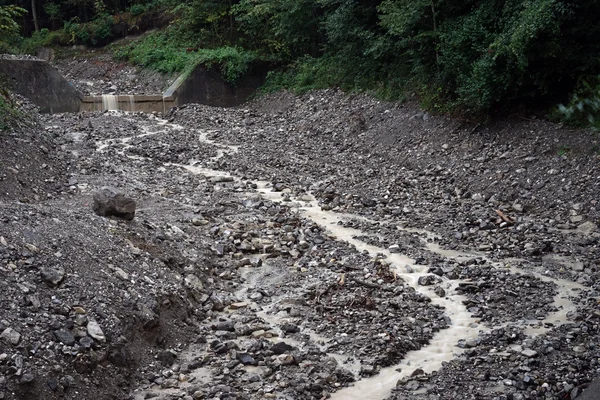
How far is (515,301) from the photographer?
8414 millimetres

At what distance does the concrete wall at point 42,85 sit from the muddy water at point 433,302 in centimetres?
1513

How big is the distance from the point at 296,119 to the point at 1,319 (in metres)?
16.3

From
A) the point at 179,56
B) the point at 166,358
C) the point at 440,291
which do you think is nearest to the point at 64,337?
the point at 166,358

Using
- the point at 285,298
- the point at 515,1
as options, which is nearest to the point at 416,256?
the point at 285,298

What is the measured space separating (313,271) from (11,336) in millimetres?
4746

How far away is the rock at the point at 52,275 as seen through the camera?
6.92 meters

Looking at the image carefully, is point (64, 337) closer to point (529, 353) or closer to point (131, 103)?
point (529, 353)

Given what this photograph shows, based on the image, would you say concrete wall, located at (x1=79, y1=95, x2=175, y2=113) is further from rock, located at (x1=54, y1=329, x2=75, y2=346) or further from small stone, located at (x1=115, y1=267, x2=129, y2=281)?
rock, located at (x1=54, y1=329, x2=75, y2=346)

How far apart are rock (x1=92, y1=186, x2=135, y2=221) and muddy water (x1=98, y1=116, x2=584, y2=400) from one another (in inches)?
Answer: 85.5

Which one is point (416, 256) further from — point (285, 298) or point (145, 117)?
point (145, 117)

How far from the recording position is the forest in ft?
44.3

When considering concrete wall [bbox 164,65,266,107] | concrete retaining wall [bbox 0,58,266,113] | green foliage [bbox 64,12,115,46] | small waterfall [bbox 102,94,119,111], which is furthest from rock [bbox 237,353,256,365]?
green foliage [bbox 64,12,115,46]

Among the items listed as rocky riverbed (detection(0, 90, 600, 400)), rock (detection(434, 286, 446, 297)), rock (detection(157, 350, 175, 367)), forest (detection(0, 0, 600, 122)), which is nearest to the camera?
rocky riverbed (detection(0, 90, 600, 400))

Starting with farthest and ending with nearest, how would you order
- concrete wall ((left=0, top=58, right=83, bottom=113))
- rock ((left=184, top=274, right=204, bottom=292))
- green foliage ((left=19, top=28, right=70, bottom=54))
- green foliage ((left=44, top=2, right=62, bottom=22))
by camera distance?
green foliage ((left=44, top=2, right=62, bottom=22)) → green foliage ((left=19, top=28, right=70, bottom=54)) → concrete wall ((left=0, top=58, right=83, bottom=113)) → rock ((left=184, top=274, right=204, bottom=292))
